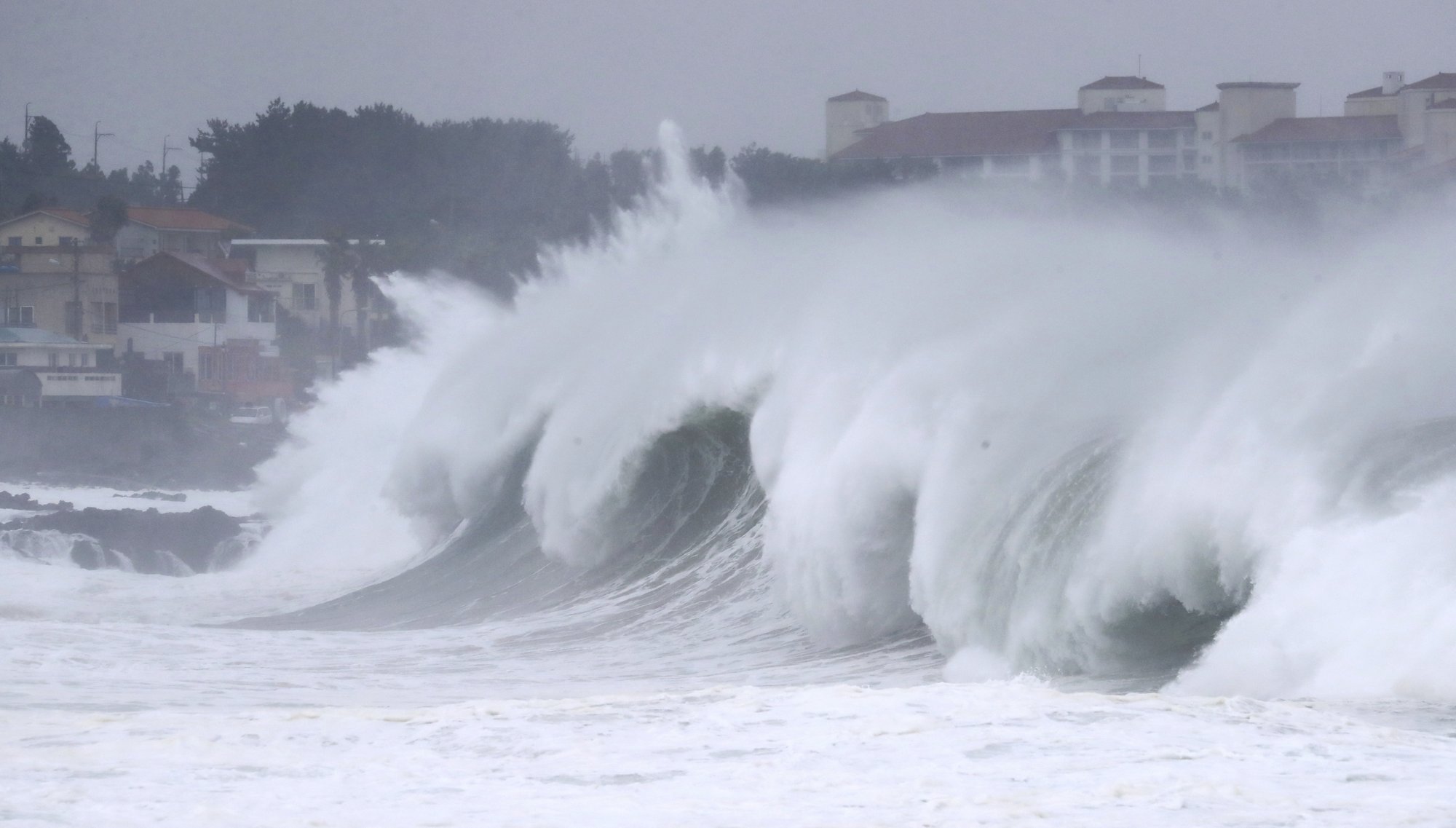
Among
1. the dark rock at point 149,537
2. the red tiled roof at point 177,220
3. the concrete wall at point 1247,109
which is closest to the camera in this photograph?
the dark rock at point 149,537

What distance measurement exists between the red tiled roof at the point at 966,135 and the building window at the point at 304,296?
23360 millimetres

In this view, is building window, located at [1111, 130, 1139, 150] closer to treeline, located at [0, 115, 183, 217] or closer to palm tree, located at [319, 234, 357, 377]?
palm tree, located at [319, 234, 357, 377]

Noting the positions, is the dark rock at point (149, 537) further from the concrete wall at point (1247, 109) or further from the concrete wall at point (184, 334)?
the concrete wall at point (184, 334)

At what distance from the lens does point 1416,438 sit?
30.3 feet

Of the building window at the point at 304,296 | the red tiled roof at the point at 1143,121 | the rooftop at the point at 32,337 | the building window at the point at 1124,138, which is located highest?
the red tiled roof at the point at 1143,121

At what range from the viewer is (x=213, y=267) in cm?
7062

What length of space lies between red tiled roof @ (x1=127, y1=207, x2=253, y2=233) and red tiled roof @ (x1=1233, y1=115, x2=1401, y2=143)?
4543 cm

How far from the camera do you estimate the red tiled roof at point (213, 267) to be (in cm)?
6744

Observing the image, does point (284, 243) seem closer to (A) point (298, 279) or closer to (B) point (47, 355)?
(A) point (298, 279)

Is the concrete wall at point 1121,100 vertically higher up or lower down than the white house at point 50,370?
higher up

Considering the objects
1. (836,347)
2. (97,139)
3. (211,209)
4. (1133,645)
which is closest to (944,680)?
(1133,645)

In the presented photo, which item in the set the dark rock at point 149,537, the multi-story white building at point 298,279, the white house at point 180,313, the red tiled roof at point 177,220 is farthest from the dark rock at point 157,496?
the red tiled roof at point 177,220

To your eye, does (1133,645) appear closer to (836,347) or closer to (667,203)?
(836,347)

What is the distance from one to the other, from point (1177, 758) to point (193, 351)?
64.6m
